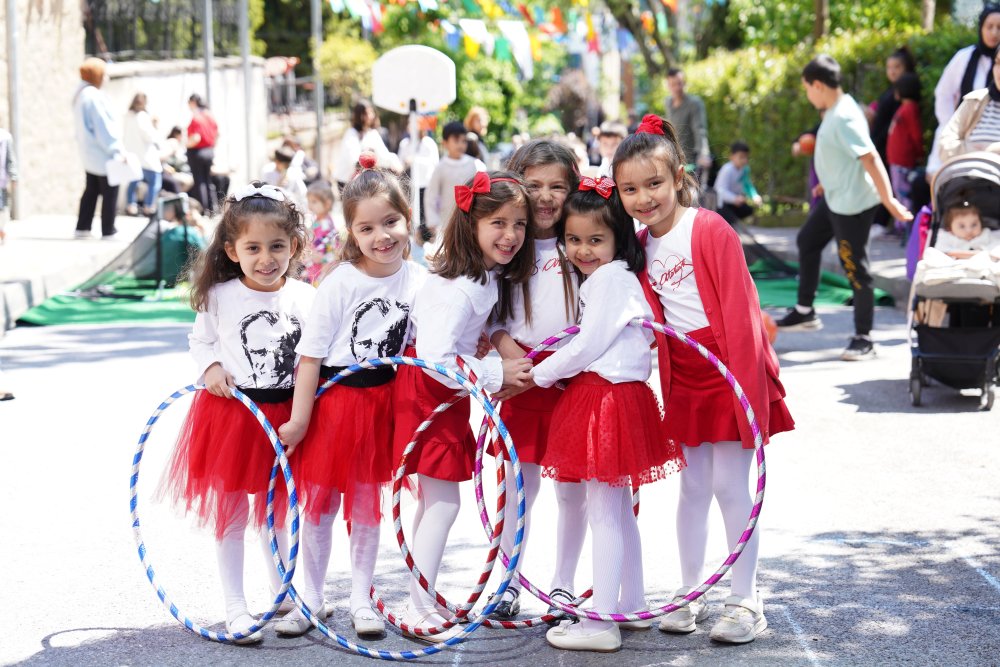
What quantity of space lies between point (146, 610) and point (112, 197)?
12801 millimetres

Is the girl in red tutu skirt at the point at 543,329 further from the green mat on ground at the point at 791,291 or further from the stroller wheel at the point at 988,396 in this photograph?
the green mat on ground at the point at 791,291

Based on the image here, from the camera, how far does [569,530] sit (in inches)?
189

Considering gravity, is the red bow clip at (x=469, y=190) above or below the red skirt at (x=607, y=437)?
above

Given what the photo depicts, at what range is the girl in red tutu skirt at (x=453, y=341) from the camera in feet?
14.8

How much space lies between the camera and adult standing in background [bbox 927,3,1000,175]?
34.5 feet

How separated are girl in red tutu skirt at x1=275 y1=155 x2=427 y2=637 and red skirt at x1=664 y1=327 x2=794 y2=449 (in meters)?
0.98

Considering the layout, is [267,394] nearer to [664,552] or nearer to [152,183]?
[664,552]

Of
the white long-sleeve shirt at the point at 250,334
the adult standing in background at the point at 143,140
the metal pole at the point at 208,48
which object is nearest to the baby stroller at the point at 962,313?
the white long-sleeve shirt at the point at 250,334

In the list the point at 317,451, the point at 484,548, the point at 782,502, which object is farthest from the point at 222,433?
the point at 782,502

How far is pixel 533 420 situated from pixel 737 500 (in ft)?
2.50

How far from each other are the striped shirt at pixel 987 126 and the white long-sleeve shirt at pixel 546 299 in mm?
5945

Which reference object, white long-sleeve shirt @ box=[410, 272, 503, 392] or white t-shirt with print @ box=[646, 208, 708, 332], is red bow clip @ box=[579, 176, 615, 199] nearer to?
white t-shirt with print @ box=[646, 208, 708, 332]

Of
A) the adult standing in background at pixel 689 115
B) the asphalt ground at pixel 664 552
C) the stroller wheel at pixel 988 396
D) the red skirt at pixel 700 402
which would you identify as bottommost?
the asphalt ground at pixel 664 552

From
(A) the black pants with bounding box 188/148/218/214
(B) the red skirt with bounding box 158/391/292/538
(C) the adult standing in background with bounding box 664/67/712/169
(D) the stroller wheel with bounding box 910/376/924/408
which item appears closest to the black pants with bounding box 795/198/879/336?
(D) the stroller wheel with bounding box 910/376/924/408
